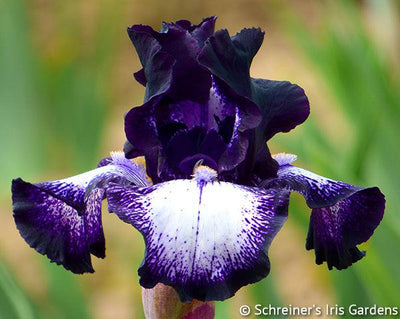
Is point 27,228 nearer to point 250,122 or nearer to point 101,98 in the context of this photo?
point 250,122

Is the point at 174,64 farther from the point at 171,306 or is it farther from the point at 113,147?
the point at 113,147

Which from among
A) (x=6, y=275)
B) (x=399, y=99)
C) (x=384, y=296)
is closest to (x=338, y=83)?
(x=399, y=99)

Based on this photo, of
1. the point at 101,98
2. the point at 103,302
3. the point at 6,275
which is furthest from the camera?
the point at 103,302

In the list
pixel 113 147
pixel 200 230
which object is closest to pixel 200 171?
pixel 200 230

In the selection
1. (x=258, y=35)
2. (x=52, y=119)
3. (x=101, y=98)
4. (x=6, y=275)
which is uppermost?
(x=52, y=119)

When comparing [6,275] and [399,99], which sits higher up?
[399,99]

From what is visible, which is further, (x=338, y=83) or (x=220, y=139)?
(x=338, y=83)

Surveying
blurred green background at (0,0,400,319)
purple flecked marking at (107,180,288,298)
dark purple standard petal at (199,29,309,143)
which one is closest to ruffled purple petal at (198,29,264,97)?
dark purple standard petal at (199,29,309,143)

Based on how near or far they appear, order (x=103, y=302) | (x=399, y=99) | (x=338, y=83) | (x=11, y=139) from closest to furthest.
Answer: (x=399, y=99)
(x=338, y=83)
(x=11, y=139)
(x=103, y=302)
